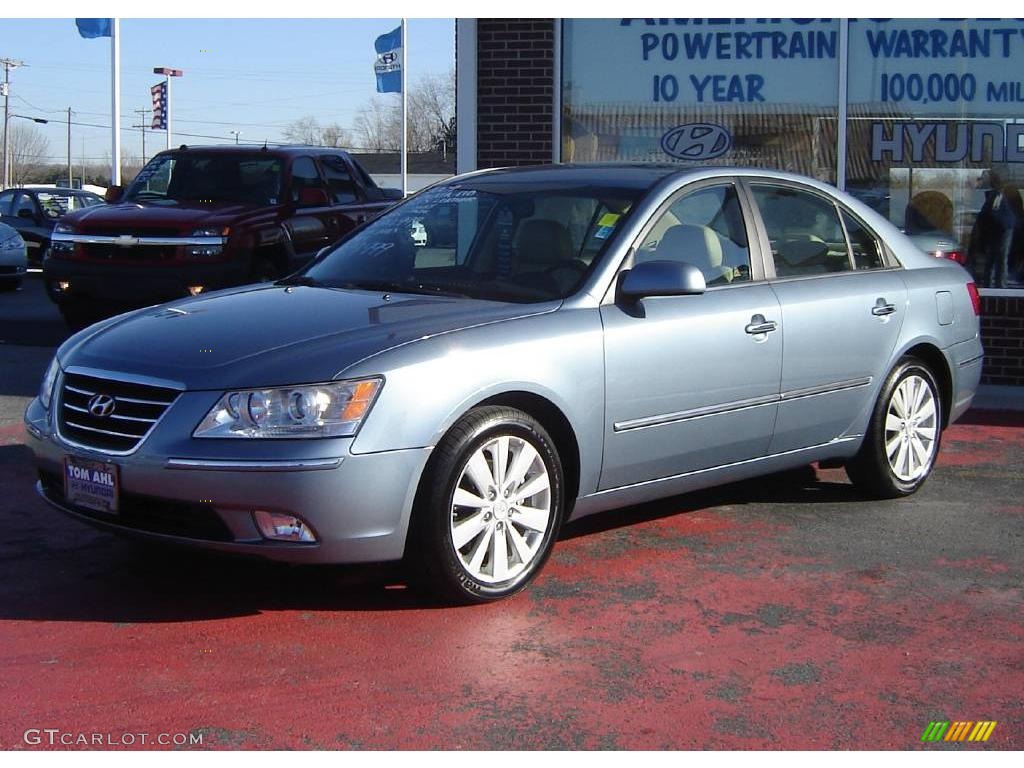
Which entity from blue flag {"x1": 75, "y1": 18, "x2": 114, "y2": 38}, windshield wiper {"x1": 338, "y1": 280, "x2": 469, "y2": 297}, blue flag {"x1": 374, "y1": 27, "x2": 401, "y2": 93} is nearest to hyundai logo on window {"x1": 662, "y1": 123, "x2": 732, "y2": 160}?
windshield wiper {"x1": 338, "y1": 280, "x2": 469, "y2": 297}

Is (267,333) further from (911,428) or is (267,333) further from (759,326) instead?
(911,428)

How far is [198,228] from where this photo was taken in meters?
12.2

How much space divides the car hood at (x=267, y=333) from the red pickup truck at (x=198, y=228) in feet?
20.2

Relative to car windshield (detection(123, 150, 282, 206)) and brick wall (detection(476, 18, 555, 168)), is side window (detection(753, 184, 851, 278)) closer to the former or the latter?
brick wall (detection(476, 18, 555, 168))

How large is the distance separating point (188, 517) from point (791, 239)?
3170 millimetres

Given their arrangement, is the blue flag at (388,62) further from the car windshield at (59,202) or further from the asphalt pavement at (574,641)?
the asphalt pavement at (574,641)

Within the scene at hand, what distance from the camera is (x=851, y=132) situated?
37.3 ft

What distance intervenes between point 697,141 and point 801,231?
17.1 feet

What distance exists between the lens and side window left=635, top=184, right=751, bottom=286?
Answer: 601 cm

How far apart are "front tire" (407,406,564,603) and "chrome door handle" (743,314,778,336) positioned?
48.3 inches

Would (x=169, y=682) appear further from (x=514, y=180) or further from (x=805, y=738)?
(x=514, y=180)

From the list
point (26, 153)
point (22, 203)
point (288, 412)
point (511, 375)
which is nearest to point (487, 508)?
point (511, 375)

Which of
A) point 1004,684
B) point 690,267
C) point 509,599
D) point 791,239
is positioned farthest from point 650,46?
point 1004,684

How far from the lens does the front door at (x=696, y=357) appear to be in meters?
5.64
